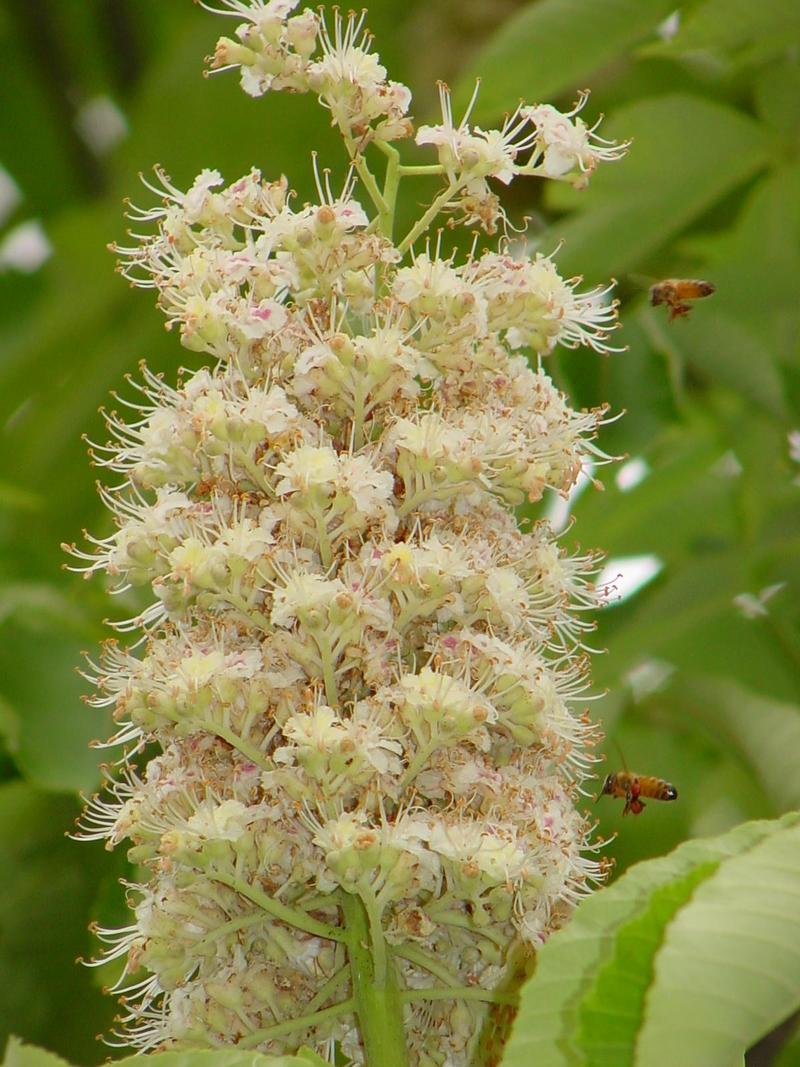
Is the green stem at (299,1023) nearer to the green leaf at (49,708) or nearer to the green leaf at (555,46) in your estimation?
the green leaf at (49,708)

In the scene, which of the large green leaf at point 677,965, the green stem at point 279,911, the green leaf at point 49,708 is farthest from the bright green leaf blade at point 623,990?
the green leaf at point 49,708

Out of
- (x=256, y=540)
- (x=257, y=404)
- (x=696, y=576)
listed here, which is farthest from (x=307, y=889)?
(x=696, y=576)

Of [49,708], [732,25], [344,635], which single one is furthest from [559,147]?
[49,708]

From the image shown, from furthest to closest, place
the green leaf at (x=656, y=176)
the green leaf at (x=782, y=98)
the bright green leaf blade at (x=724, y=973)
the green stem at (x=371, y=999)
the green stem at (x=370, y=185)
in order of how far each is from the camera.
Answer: the green leaf at (x=782, y=98) → the green leaf at (x=656, y=176) → the green stem at (x=370, y=185) → the green stem at (x=371, y=999) → the bright green leaf blade at (x=724, y=973)

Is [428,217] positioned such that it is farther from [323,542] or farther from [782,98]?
[782,98]

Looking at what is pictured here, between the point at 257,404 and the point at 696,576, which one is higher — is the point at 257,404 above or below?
above

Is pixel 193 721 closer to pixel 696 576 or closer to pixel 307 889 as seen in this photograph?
pixel 307 889

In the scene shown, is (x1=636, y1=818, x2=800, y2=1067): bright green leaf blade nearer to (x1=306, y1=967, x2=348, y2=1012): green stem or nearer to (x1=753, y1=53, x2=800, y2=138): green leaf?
(x1=306, y1=967, x2=348, y2=1012): green stem
